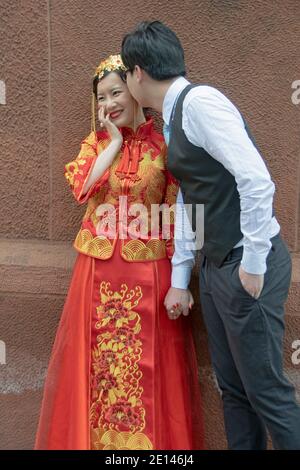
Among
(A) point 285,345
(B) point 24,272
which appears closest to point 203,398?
(A) point 285,345

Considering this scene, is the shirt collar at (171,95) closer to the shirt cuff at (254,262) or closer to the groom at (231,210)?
the groom at (231,210)

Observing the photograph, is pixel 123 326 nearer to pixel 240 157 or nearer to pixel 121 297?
pixel 121 297

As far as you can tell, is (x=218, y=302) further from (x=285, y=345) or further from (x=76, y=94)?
(x=76, y=94)

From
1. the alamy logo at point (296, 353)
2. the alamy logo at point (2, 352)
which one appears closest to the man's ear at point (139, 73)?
the alamy logo at point (296, 353)

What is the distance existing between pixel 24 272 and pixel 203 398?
105 centimetres

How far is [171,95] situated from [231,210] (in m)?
0.46

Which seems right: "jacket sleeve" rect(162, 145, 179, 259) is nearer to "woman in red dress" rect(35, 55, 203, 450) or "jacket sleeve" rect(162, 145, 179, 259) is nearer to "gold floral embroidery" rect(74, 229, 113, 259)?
"woman in red dress" rect(35, 55, 203, 450)

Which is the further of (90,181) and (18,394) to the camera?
(18,394)

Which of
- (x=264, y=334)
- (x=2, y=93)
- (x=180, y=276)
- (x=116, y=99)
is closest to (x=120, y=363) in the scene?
(x=180, y=276)

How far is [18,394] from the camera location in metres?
2.67

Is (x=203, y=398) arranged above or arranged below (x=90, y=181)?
below

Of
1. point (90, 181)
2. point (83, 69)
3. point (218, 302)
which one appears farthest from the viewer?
point (83, 69)

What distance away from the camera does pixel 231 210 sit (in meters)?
1.80

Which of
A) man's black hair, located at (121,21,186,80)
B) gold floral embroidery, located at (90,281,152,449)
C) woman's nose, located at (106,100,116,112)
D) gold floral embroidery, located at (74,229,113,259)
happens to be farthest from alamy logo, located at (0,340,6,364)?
man's black hair, located at (121,21,186,80)
